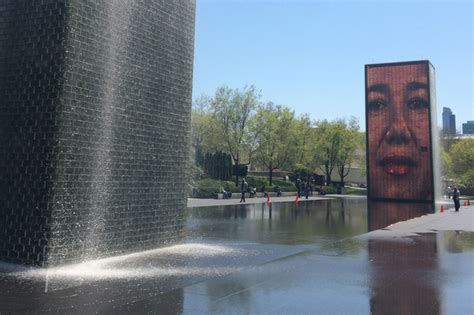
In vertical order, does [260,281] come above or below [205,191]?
below

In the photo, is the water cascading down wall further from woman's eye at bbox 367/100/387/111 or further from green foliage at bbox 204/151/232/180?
green foliage at bbox 204/151/232/180

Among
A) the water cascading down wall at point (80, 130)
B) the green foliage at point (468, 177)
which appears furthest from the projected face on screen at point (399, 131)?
the water cascading down wall at point (80, 130)

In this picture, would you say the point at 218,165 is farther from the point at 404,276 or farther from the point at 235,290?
the point at 235,290

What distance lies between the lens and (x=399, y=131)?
37500 mm

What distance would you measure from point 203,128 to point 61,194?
3941cm

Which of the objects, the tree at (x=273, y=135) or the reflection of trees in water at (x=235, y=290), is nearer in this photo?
the reflection of trees in water at (x=235, y=290)

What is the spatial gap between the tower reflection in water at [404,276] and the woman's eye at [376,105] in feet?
95.7

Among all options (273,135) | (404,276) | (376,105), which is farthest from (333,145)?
(404,276)

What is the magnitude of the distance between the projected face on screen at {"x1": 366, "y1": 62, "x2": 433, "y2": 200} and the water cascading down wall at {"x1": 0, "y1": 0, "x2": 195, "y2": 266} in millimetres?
32190

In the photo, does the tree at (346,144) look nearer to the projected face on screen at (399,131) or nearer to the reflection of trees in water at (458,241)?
the projected face on screen at (399,131)

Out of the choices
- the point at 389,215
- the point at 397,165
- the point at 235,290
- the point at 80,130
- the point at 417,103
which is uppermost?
the point at 417,103

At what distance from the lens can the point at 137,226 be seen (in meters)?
9.16

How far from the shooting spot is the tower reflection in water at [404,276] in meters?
5.29

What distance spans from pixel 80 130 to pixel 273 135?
4052cm
